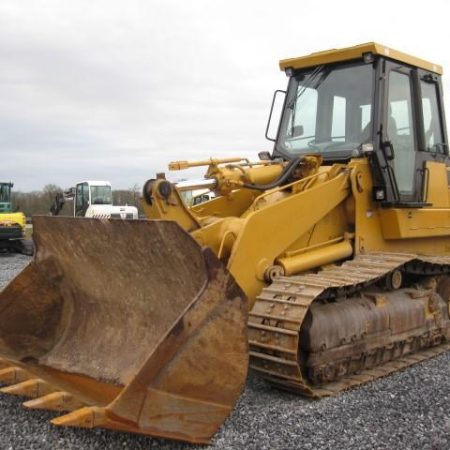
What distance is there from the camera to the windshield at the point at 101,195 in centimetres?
2330

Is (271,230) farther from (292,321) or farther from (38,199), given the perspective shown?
(38,199)

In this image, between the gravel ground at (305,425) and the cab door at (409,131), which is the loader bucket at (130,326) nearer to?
the gravel ground at (305,425)

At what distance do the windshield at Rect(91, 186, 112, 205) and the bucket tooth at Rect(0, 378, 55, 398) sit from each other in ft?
65.2

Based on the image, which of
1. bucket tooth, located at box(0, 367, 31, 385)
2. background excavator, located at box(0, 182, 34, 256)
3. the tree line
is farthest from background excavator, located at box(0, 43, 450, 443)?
the tree line

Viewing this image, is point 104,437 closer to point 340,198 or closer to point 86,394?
point 86,394

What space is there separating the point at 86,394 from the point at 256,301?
1.36m

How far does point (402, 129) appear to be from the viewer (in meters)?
6.10

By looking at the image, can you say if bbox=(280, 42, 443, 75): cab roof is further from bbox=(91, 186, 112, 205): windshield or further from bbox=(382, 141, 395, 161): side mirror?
bbox=(91, 186, 112, 205): windshield

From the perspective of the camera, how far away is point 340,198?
5500 millimetres

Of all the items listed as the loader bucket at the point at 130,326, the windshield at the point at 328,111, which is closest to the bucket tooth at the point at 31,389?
the loader bucket at the point at 130,326

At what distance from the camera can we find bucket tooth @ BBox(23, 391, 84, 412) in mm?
A: 3381

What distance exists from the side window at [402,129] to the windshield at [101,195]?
1834 centimetres

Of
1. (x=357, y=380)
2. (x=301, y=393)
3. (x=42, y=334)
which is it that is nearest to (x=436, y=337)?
(x=357, y=380)

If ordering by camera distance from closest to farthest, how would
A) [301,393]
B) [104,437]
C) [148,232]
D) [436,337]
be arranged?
[104,437], [148,232], [301,393], [436,337]
